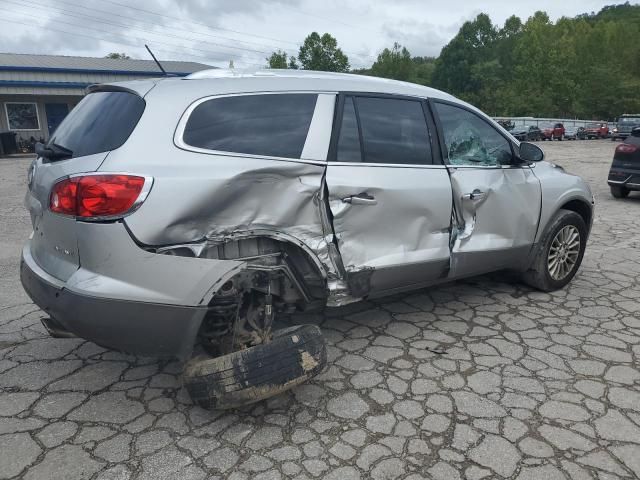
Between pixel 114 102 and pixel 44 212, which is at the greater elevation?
pixel 114 102

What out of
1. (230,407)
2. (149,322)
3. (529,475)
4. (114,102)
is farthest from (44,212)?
(529,475)

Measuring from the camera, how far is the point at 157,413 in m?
2.74

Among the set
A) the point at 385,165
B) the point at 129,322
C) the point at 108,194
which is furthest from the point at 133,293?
the point at 385,165

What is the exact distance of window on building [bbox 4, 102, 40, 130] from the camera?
86.1 ft

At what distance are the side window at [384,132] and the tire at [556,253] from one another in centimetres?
156

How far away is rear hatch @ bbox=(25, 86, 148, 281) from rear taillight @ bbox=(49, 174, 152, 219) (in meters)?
0.09

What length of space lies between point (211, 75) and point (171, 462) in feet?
6.74

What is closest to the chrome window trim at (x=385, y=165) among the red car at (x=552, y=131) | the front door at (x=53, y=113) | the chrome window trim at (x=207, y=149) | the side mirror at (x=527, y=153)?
the chrome window trim at (x=207, y=149)

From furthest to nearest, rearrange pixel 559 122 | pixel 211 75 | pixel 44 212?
pixel 559 122, pixel 211 75, pixel 44 212

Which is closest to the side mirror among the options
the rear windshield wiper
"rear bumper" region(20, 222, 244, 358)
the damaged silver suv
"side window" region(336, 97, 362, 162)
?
the damaged silver suv

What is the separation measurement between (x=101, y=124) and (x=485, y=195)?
8.58 ft

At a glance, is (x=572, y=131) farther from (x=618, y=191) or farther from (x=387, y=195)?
(x=387, y=195)

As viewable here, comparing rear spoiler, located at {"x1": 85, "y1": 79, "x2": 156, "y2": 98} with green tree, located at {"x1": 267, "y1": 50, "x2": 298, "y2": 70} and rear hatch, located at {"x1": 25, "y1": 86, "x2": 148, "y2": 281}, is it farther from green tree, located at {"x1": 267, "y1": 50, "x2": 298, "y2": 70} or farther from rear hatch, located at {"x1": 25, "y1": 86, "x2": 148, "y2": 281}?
green tree, located at {"x1": 267, "y1": 50, "x2": 298, "y2": 70}

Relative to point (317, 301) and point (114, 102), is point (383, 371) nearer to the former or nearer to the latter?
point (317, 301)
